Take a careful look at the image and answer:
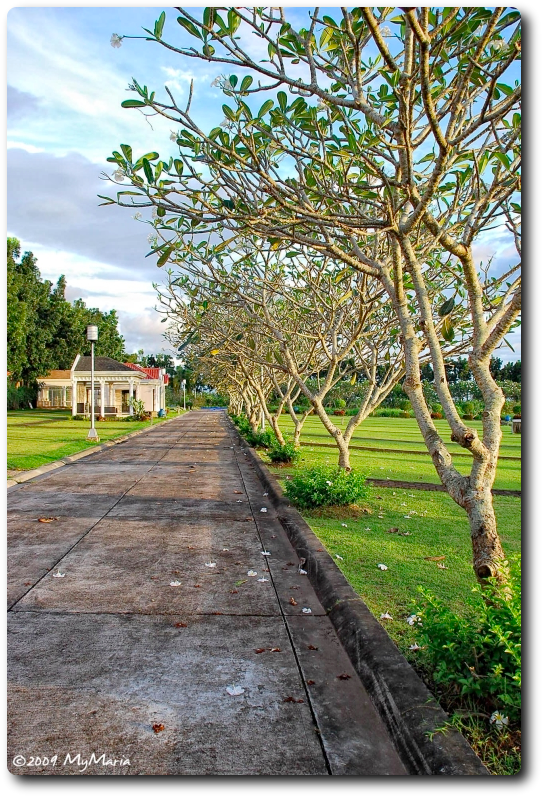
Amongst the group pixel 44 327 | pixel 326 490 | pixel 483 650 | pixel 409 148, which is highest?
pixel 44 327

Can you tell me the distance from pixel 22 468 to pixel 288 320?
6756mm

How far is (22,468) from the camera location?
1252cm

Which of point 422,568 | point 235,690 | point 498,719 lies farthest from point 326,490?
point 498,719

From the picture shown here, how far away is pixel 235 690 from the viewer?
3.13 m

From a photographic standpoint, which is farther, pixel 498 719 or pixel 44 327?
pixel 44 327

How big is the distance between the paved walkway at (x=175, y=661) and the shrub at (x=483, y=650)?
44 cm

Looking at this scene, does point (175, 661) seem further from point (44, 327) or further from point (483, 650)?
point (44, 327)

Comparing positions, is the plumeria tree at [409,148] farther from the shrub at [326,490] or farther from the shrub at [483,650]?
the shrub at [326,490]

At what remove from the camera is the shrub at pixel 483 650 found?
103 inches

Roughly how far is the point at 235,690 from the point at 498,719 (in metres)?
1.30

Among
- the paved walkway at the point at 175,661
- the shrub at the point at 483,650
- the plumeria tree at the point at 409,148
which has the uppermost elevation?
the plumeria tree at the point at 409,148

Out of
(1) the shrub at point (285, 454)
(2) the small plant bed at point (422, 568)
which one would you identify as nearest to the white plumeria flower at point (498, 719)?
(2) the small plant bed at point (422, 568)
